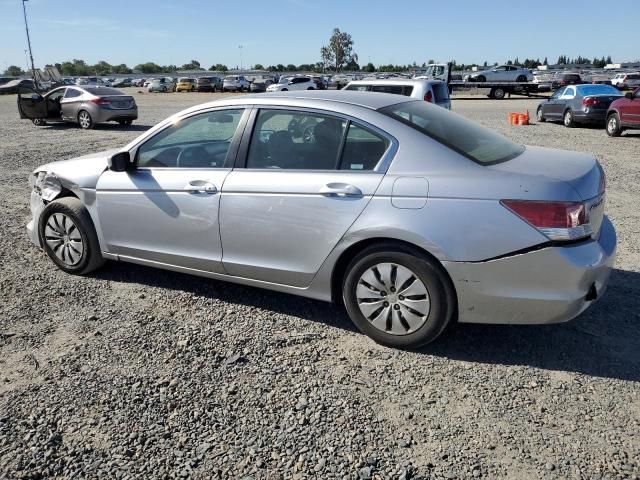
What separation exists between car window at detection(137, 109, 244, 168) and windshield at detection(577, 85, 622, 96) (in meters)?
16.7

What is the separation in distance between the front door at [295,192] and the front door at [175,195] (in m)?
0.17

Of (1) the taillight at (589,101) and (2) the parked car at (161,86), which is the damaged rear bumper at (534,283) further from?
(2) the parked car at (161,86)

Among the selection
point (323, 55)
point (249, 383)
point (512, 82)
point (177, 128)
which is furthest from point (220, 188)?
point (323, 55)

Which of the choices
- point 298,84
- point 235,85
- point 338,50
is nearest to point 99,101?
point 298,84

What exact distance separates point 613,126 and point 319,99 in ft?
46.6

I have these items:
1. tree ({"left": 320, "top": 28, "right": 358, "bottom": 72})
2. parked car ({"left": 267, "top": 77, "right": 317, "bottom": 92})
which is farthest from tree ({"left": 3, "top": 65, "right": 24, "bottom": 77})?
parked car ({"left": 267, "top": 77, "right": 317, "bottom": 92})

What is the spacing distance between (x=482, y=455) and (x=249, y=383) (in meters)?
1.38

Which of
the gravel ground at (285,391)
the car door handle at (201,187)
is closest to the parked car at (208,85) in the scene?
the gravel ground at (285,391)

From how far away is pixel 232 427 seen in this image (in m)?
2.85

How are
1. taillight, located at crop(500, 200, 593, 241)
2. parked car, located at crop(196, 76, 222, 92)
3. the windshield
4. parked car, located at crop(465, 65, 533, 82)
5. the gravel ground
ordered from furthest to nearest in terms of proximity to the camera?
1. parked car, located at crop(196, 76, 222, 92)
2. parked car, located at crop(465, 65, 533, 82)
3. the windshield
4. taillight, located at crop(500, 200, 593, 241)
5. the gravel ground

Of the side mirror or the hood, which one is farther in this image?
the hood

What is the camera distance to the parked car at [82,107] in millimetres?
18281

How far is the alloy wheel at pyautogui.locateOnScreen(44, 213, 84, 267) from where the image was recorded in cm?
478

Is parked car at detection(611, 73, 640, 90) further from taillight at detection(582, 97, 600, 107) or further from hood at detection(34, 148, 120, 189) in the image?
hood at detection(34, 148, 120, 189)
